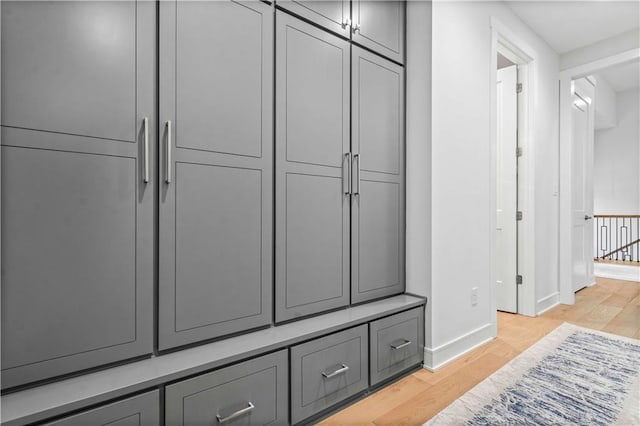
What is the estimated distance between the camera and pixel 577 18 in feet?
10.3

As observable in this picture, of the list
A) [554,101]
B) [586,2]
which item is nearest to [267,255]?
[586,2]

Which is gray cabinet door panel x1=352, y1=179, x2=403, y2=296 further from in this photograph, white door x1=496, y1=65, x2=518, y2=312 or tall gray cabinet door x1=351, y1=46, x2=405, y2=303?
white door x1=496, y1=65, x2=518, y2=312

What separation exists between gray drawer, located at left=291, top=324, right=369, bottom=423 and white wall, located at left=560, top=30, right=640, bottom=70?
12.6ft

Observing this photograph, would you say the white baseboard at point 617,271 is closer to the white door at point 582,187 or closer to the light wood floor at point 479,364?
the white door at point 582,187

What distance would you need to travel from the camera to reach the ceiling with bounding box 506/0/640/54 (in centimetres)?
293

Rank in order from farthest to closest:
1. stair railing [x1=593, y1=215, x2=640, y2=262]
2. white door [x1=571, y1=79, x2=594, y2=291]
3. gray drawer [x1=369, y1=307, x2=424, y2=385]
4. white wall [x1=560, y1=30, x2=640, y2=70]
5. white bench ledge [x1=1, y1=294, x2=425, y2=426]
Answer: stair railing [x1=593, y1=215, x2=640, y2=262], white door [x1=571, y1=79, x2=594, y2=291], white wall [x1=560, y1=30, x2=640, y2=70], gray drawer [x1=369, y1=307, x2=424, y2=385], white bench ledge [x1=1, y1=294, x2=425, y2=426]

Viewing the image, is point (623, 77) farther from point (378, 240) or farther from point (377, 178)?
point (378, 240)

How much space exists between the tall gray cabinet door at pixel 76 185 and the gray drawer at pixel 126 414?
0.21m

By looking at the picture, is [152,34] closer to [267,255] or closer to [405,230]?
[267,255]

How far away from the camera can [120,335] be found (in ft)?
4.19

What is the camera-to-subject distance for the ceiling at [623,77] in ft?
17.8

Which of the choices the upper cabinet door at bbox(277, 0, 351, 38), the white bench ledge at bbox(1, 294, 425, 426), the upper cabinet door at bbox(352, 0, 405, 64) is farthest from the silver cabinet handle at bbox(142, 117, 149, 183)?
the upper cabinet door at bbox(352, 0, 405, 64)

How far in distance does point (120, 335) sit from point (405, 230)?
1.74 metres

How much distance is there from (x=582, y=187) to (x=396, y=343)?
12.1 feet
